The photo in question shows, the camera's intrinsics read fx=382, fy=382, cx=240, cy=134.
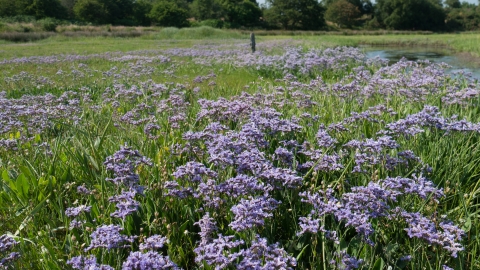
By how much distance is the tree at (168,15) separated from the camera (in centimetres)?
6844

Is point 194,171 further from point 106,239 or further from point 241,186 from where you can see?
point 106,239

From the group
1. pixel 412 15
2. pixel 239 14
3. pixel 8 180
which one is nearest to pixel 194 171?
pixel 8 180

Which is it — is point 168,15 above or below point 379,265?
above

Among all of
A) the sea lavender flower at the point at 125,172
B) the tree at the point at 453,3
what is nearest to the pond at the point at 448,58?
the sea lavender flower at the point at 125,172

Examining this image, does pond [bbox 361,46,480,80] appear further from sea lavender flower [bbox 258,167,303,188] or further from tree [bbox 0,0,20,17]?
tree [bbox 0,0,20,17]

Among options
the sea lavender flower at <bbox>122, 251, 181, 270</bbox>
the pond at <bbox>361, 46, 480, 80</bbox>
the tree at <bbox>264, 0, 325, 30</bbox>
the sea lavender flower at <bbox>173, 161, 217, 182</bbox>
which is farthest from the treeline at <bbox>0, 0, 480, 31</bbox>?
the sea lavender flower at <bbox>122, 251, 181, 270</bbox>

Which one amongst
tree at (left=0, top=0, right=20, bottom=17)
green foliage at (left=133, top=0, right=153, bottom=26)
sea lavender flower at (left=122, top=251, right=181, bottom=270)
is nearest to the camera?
sea lavender flower at (left=122, top=251, right=181, bottom=270)

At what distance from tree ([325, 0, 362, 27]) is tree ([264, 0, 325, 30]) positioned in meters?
7.96

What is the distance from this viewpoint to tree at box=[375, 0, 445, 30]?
280ft

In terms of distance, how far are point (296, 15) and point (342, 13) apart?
1679 cm

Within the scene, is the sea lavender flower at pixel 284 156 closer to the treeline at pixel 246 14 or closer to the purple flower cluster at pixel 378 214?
the purple flower cluster at pixel 378 214

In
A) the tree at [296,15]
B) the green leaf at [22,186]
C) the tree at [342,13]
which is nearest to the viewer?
the green leaf at [22,186]

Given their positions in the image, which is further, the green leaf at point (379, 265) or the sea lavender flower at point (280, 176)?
the sea lavender flower at point (280, 176)

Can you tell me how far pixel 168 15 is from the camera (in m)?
68.9
